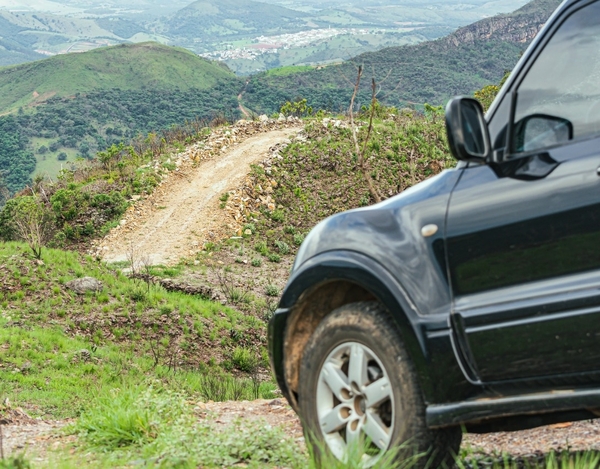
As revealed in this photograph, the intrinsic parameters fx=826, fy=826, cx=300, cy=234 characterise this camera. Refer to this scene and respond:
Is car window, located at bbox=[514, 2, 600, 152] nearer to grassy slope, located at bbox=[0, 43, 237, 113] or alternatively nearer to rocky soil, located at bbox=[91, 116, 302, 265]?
rocky soil, located at bbox=[91, 116, 302, 265]

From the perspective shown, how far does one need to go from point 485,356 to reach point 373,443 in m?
0.69

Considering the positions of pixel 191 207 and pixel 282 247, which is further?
pixel 191 207

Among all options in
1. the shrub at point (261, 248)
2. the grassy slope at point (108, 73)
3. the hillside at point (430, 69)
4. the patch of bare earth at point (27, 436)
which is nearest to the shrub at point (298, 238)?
the shrub at point (261, 248)

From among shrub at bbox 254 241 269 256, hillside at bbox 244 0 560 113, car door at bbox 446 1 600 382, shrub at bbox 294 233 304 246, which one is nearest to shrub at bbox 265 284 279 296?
shrub at bbox 254 241 269 256

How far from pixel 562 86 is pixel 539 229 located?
71cm

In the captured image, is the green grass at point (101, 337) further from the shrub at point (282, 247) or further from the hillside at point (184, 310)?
the shrub at point (282, 247)

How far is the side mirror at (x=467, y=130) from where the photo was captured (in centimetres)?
320

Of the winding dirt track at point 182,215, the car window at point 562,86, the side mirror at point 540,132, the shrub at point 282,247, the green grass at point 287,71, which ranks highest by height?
the green grass at point 287,71

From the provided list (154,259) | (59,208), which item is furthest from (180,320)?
(59,208)

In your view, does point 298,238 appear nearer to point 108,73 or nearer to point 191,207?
point 191,207

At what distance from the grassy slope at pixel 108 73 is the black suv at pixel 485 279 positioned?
14132 cm

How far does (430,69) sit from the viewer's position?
82938mm

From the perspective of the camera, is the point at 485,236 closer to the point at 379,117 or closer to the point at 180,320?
the point at 180,320

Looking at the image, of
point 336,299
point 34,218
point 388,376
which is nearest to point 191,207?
point 34,218
